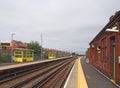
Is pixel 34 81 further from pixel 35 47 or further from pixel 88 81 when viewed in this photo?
pixel 35 47

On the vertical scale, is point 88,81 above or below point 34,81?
above

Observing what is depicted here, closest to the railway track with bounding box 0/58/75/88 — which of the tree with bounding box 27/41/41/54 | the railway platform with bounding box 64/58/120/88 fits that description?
the railway platform with bounding box 64/58/120/88

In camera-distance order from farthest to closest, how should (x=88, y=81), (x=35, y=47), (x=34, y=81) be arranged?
(x=35, y=47) → (x=34, y=81) → (x=88, y=81)

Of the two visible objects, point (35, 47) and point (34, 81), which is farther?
point (35, 47)

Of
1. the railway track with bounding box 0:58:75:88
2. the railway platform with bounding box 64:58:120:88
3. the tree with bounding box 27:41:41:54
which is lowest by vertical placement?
the railway track with bounding box 0:58:75:88

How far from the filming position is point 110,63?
22.6 meters

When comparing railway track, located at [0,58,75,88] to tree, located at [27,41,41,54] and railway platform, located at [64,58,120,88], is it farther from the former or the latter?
tree, located at [27,41,41,54]

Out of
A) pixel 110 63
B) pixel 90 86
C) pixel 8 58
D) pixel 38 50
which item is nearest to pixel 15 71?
pixel 110 63

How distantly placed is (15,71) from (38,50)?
69502 mm

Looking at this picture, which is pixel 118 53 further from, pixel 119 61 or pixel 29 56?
pixel 29 56

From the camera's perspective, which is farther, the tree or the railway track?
the tree

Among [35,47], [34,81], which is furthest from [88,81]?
[35,47]

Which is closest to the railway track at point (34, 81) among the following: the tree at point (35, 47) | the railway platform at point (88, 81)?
the railway platform at point (88, 81)

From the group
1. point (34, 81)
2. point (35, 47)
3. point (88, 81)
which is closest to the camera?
point (88, 81)
